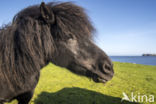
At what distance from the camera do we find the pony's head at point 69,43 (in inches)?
62.3

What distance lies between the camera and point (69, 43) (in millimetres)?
1642

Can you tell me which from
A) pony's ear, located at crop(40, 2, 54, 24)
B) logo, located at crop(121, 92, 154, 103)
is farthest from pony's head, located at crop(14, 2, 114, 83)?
logo, located at crop(121, 92, 154, 103)

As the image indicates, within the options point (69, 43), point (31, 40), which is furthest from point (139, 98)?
point (31, 40)

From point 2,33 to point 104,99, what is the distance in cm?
342

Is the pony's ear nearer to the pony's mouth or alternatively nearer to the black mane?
the black mane

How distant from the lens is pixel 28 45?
57.9 inches

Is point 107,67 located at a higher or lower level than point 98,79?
higher

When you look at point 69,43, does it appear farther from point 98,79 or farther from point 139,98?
point 139,98

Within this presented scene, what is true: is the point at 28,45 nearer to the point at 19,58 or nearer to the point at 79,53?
the point at 19,58

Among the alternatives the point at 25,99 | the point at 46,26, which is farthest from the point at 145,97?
the point at 46,26

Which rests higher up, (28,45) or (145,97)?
(28,45)

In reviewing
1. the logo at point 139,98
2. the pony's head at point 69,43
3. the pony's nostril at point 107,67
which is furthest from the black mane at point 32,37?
the logo at point 139,98

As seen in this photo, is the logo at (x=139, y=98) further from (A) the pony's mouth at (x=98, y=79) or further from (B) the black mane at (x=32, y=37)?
(B) the black mane at (x=32, y=37)

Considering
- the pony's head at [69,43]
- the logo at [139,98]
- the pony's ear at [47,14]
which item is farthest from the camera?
the logo at [139,98]
